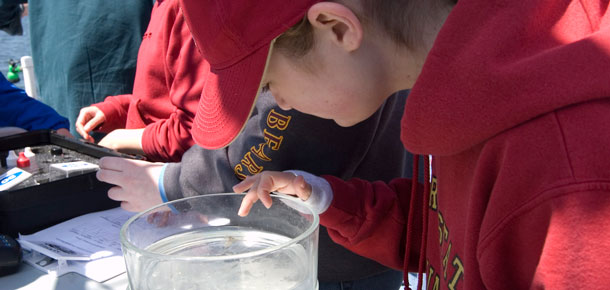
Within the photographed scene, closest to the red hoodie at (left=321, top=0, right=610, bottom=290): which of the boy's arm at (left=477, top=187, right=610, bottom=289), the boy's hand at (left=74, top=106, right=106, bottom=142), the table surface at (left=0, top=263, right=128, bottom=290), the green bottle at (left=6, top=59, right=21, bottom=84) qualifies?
the boy's arm at (left=477, top=187, right=610, bottom=289)

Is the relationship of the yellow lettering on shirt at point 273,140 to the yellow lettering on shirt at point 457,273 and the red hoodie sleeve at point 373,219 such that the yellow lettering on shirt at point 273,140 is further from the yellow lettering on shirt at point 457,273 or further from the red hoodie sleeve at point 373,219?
the yellow lettering on shirt at point 457,273

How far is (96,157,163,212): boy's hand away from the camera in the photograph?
3.48 ft

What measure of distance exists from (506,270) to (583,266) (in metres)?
0.09

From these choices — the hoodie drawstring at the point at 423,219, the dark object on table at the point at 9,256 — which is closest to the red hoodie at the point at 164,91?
the dark object on table at the point at 9,256

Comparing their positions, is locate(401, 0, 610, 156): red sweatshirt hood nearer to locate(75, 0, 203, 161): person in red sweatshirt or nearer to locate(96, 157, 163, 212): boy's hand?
locate(96, 157, 163, 212): boy's hand

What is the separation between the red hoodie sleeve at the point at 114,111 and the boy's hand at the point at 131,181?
1.97ft

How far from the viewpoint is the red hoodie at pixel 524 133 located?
414mm

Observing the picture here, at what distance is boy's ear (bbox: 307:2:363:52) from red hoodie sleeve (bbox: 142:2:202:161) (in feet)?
2.25

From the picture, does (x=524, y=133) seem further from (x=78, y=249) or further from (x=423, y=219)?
(x=78, y=249)

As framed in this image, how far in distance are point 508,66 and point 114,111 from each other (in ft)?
4.73

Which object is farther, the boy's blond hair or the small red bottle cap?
the small red bottle cap

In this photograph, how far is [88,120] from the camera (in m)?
1.66

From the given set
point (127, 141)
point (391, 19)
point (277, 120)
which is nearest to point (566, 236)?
point (391, 19)

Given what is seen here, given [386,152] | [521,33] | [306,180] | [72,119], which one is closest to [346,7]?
[521,33]
